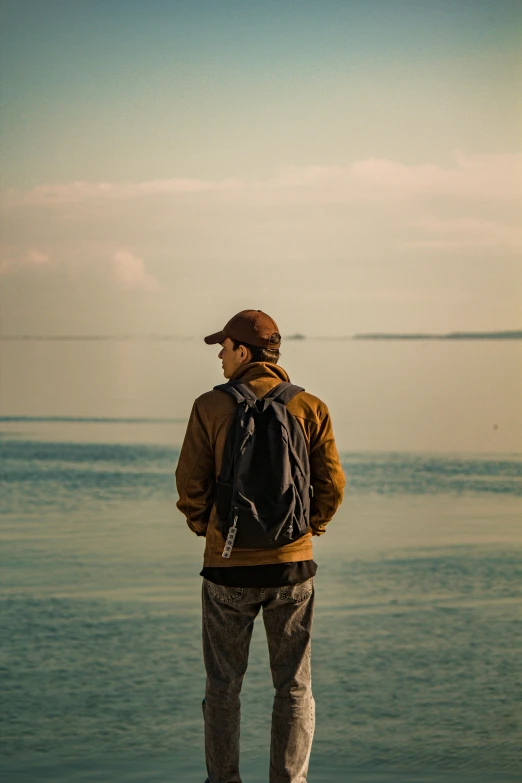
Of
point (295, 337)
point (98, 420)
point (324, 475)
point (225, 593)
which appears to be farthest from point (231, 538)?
point (98, 420)

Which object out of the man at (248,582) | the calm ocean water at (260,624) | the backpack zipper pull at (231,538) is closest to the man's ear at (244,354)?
the man at (248,582)

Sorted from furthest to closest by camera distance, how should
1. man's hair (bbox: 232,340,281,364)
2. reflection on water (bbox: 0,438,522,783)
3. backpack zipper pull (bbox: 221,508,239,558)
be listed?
1. reflection on water (bbox: 0,438,522,783)
2. man's hair (bbox: 232,340,281,364)
3. backpack zipper pull (bbox: 221,508,239,558)

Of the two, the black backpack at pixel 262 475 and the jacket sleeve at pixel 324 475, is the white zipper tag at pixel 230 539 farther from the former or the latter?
the jacket sleeve at pixel 324 475

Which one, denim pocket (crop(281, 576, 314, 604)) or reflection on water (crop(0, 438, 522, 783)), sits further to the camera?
reflection on water (crop(0, 438, 522, 783))

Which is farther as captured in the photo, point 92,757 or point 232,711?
point 92,757

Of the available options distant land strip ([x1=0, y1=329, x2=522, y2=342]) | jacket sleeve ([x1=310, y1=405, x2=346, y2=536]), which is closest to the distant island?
distant land strip ([x1=0, y1=329, x2=522, y2=342])

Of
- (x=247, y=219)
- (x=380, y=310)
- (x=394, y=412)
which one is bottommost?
(x=394, y=412)

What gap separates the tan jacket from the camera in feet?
7.88

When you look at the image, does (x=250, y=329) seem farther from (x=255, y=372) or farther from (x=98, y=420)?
(x=98, y=420)

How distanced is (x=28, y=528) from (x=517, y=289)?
4.79m

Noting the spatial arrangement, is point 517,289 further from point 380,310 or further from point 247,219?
point 247,219

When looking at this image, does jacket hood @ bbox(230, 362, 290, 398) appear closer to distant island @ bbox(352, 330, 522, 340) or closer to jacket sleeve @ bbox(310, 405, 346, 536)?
jacket sleeve @ bbox(310, 405, 346, 536)

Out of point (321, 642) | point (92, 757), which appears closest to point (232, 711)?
point (92, 757)

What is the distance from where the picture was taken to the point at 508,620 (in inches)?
242
